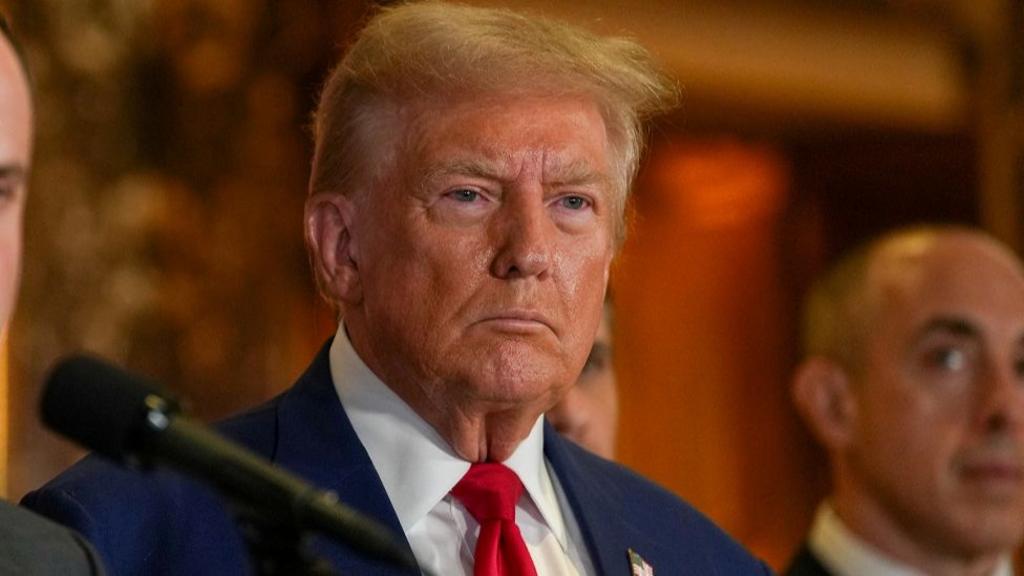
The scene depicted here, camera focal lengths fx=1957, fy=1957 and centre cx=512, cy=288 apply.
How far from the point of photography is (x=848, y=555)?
154 inches

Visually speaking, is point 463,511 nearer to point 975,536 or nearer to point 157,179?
point 975,536

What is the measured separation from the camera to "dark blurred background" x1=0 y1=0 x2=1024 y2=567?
478cm

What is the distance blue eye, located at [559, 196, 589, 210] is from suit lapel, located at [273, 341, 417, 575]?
380mm

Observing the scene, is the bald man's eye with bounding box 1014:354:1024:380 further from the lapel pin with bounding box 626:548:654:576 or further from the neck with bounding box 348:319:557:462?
the neck with bounding box 348:319:557:462

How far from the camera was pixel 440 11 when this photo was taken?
2.55 meters

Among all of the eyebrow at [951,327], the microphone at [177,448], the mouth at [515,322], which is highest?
the microphone at [177,448]

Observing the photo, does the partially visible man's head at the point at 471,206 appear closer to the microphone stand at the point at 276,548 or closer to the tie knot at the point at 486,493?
the tie knot at the point at 486,493

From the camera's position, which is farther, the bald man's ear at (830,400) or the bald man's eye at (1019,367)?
the bald man's ear at (830,400)

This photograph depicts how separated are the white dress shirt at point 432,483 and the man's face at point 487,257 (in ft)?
0.11

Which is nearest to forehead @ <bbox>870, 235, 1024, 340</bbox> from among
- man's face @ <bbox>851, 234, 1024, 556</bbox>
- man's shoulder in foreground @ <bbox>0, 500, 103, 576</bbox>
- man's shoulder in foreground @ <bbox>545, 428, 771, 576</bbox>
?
man's face @ <bbox>851, 234, 1024, 556</bbox>

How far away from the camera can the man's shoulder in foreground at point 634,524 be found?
2533mm

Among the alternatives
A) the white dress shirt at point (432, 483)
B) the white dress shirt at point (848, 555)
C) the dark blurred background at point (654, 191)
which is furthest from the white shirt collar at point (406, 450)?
the dark blurred background at point (654, 191)

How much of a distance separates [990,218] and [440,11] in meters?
5.22

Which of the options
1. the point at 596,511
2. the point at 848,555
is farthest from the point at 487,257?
the point at 848,555
